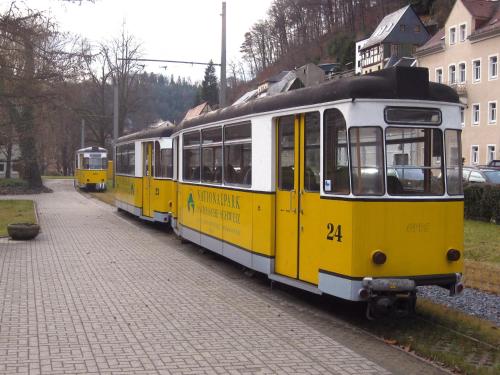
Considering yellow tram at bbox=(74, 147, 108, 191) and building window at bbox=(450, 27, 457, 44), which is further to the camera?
building window at bbox=(450, 27, 457, 44)

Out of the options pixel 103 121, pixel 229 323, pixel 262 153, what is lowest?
pixel 229 323

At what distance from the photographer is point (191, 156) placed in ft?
47.3

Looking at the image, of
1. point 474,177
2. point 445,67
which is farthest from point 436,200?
point 445,67

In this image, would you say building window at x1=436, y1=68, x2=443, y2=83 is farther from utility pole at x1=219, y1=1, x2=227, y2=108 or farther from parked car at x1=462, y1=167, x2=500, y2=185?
utility pole at x1=219, y1=1, x2=227, y2=108

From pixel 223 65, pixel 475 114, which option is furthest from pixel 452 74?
pixel 223 65

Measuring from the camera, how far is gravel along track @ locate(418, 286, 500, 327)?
9.19 meters

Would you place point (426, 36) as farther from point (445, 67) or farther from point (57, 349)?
point (57, 349)

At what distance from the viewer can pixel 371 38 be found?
75688 mm

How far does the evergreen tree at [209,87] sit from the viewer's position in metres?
102

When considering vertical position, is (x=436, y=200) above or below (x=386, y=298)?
above

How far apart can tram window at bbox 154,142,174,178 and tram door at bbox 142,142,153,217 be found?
0.57 metres

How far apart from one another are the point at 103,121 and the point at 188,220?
2155 inches

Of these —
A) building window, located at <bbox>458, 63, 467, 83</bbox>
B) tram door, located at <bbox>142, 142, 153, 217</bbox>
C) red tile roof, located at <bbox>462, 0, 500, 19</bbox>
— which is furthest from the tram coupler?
red tile roof, located at <bbox>462, 0, 500, 19</bbox>

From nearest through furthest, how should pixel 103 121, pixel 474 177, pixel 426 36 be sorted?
pixel 474 177
pixel 103 121
pixel 426 36
